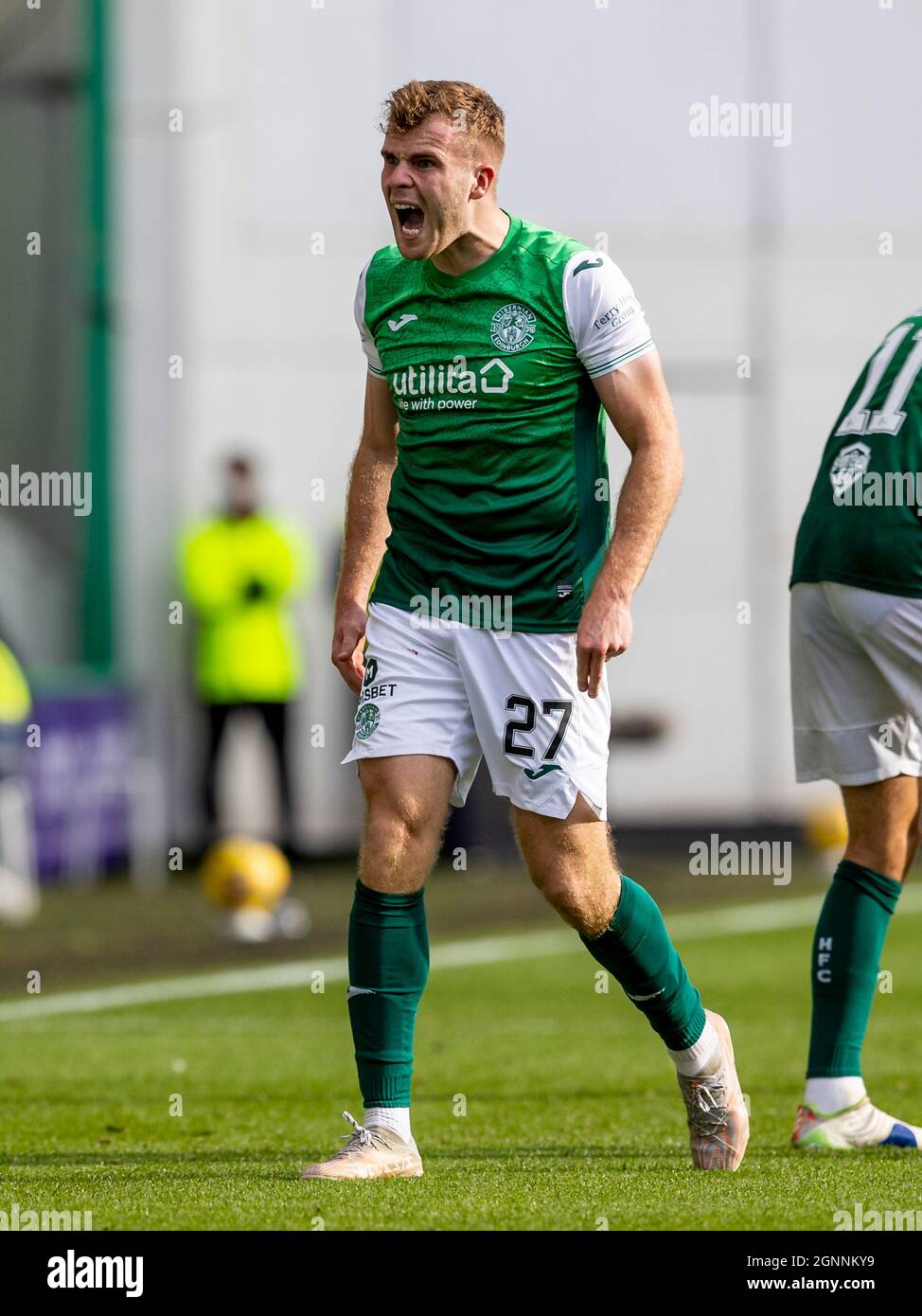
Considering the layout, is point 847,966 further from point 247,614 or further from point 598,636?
point 247,614

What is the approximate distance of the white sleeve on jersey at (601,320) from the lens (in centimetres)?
509

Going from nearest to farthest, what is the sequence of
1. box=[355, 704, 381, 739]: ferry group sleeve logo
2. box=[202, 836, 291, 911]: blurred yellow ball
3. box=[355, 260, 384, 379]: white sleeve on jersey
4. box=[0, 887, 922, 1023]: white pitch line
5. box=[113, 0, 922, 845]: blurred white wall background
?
1. box=[355, 704, 381, 739]: ferry group sleeve logo
2. box=[355, 260, 384, 379]: white sleeve on jersey
3. box=[0, 887, 922, 1023]: white pitch line
4. box=[202, 836, 291, 911]: blurred yellow ball
5. box=[113, 0, 922, 845]: blurred white wall background

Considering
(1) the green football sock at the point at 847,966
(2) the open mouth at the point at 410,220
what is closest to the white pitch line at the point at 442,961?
(1) the green football sock at the point at 847,966

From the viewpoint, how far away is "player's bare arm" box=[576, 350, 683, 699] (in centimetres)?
497

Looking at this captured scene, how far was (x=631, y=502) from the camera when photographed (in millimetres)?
5074

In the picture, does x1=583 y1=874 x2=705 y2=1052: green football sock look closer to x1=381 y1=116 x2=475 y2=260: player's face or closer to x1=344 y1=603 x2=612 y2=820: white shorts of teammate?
x1=344 y1=603 x2=612 y2=820: white shorts of teammate

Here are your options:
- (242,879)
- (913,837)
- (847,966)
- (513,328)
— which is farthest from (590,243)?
(513,328)

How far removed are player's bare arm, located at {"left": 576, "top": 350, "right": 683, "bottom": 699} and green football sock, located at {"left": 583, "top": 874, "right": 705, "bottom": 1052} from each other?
52cm

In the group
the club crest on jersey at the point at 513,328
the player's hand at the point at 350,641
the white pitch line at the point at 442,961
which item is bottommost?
the white pitch line at the point at 442,961

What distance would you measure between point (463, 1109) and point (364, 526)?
1.84 meters

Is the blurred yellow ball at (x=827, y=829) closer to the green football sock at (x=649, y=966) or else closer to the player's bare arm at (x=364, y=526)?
the green football sock at (x=649, y=966)

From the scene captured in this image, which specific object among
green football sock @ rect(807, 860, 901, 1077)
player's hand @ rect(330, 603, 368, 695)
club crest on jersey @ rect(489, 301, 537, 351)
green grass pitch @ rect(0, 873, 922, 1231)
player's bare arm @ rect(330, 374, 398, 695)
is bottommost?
green grass pitch @ rect(0, 873, 922, 1231)

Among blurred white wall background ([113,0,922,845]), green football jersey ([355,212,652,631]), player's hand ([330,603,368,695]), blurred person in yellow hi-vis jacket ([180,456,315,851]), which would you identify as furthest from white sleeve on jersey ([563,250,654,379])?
blurred white wall background ([113,0,922,845])
